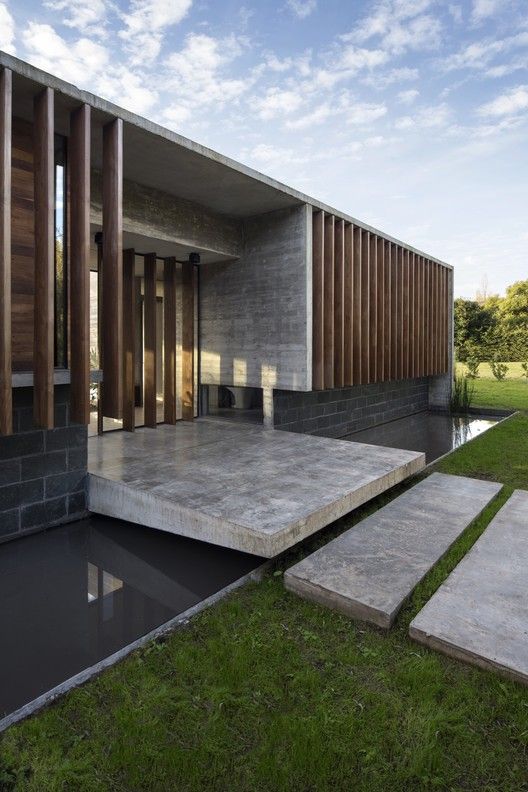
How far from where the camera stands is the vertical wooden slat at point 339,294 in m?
8.20

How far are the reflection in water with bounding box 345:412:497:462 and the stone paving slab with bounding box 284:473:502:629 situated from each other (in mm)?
3007

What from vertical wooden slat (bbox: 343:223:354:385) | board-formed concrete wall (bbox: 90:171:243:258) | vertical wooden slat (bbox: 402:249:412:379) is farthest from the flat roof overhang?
vertical wooden slat (bbox: 402:249:412:379)

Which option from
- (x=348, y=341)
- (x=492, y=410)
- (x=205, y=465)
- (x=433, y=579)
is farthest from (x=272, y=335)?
(x=492, y=410)

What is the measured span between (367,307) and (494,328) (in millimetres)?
19155

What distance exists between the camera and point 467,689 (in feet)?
7.50

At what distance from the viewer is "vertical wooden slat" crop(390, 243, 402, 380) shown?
1010 centimetres

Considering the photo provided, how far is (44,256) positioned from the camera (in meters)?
4.07

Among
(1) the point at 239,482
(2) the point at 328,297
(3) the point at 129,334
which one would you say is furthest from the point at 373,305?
(1) the point at 239,482

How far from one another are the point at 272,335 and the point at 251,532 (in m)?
5.01

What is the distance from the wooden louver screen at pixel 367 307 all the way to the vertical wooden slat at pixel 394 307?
0.07ft

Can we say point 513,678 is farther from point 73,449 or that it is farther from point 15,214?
point 15,214

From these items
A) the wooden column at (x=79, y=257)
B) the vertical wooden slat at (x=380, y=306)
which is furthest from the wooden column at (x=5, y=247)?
the vertical wooden slat at (x=380, y=306)

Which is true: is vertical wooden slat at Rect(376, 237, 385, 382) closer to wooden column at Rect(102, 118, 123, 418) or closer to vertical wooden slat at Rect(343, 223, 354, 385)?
vertical wooden slat at Rect(343, 223, 354, 385)

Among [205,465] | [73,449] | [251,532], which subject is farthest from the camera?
[205,465]
